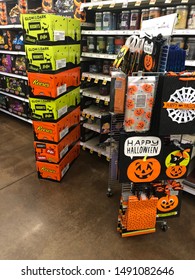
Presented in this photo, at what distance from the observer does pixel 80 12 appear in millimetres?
2572

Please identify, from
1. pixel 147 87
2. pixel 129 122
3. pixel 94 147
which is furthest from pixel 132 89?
pixel 94 147

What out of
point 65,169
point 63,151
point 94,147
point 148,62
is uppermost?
point 148,62

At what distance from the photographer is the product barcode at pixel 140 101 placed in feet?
4.45

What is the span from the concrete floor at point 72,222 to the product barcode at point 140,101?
116 cm

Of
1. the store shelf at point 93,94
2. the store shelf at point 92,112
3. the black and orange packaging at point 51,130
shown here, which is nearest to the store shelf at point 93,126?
the store shelf at point 92,112

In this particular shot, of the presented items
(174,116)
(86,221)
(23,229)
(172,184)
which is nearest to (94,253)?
(86,221)

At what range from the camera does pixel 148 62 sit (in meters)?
1.38

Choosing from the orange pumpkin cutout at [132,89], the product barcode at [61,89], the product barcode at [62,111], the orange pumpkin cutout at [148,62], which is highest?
the orange pumpkin cutout at [148,62]

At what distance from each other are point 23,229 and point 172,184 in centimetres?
134

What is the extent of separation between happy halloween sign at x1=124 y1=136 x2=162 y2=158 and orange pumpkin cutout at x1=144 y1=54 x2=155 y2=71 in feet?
1.48

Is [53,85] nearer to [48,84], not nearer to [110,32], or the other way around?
[48,84]

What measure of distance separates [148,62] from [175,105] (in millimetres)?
321

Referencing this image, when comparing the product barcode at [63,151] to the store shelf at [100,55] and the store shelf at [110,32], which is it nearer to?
Answer: the store shelf at [100,55]
